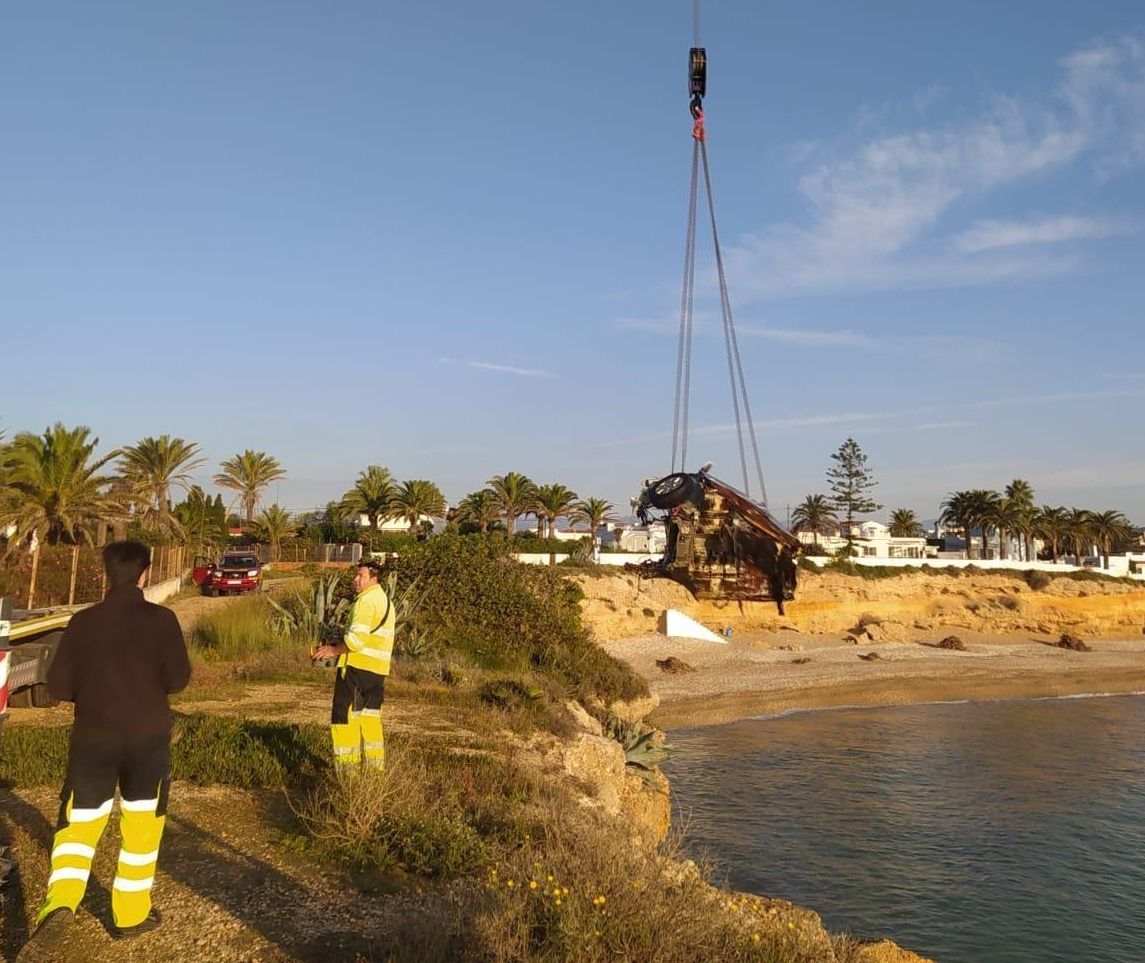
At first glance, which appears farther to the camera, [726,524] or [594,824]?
[726,524]

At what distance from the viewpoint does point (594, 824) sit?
7.43 metres

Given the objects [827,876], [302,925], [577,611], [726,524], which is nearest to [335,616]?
[577,611]

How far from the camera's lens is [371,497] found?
2601 inches

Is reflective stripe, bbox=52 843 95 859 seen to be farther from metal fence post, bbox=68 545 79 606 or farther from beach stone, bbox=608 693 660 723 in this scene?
metal fence post, bbox=68 545 79 606

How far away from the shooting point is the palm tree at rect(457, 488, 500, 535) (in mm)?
67750

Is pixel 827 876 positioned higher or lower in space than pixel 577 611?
lower

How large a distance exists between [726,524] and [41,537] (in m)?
27.9

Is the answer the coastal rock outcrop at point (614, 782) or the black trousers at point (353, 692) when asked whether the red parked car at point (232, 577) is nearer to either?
the coastal rock outcrop at point (614, 782)

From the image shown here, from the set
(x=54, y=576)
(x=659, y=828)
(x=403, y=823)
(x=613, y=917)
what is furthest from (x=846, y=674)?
(x=613, y=917)

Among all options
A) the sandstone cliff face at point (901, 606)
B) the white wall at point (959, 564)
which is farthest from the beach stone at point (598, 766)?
the white wall at point (959, 564)

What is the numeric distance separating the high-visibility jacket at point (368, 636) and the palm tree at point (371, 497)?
2368 inches

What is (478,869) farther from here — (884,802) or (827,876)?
(884,802)

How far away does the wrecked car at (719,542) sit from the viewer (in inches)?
1556

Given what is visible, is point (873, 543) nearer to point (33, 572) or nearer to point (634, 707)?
point (634, 707)
